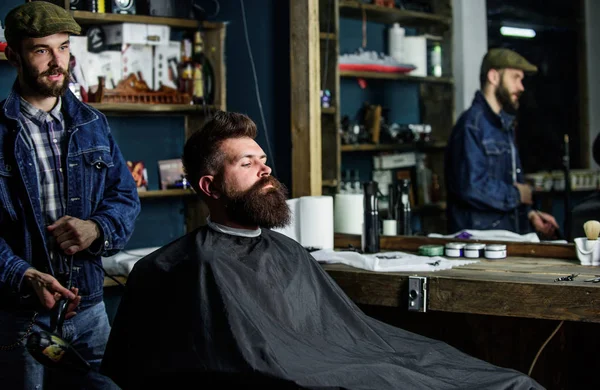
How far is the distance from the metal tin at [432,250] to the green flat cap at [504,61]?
78 cm

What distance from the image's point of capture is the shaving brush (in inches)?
117

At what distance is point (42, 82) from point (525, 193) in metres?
1.98

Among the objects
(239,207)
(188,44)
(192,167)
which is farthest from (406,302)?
(188,44)

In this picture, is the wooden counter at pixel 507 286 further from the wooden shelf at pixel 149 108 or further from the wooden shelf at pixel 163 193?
the wooden shelf at pixel 149 108

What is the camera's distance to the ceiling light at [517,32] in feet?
10.8

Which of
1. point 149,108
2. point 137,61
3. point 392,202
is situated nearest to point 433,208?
point 392,202

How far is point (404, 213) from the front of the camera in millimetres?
3619

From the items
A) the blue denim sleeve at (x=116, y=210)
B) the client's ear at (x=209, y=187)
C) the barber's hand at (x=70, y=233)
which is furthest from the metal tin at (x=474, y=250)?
the barber's hand at (x=70, y=233)

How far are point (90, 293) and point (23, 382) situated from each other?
0.35 metres

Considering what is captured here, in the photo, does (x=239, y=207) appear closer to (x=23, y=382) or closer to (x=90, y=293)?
(x=90, y=293)

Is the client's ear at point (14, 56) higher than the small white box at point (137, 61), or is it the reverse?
the small white box at point (137, 61)

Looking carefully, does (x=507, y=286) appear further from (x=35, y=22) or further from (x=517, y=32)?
(x=35, y=22)

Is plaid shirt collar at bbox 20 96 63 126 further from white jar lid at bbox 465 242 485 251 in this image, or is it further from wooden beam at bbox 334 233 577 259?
white jar lid at bbox 465 242 485 251

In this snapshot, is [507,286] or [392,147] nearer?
[507,286]
